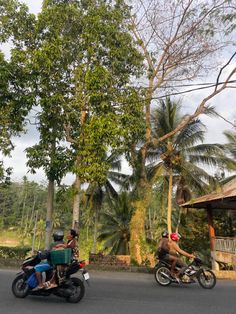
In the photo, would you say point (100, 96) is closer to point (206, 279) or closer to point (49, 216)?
point (49, 216)

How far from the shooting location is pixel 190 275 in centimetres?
1014

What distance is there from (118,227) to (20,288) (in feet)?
68.2

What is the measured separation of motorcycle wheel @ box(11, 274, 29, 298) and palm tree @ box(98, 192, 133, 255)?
19419 millimetres

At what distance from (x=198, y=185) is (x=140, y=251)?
271 inches

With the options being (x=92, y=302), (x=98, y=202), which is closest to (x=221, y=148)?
(x=98, y=202)

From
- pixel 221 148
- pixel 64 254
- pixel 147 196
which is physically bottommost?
pixel 64 254

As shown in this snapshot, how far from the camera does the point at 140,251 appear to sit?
56.3 feet

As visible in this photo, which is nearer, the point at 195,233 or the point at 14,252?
the point at 14,252

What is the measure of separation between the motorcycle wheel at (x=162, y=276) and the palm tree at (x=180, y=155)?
11002mm

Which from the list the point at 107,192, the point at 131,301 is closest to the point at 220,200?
the point at 131,301

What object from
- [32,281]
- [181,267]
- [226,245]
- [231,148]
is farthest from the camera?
[231,148]

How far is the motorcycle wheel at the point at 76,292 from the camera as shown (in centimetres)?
745

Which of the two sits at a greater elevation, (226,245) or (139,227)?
(139,227)

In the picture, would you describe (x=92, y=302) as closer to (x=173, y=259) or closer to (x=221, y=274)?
(x=173, y=259)
